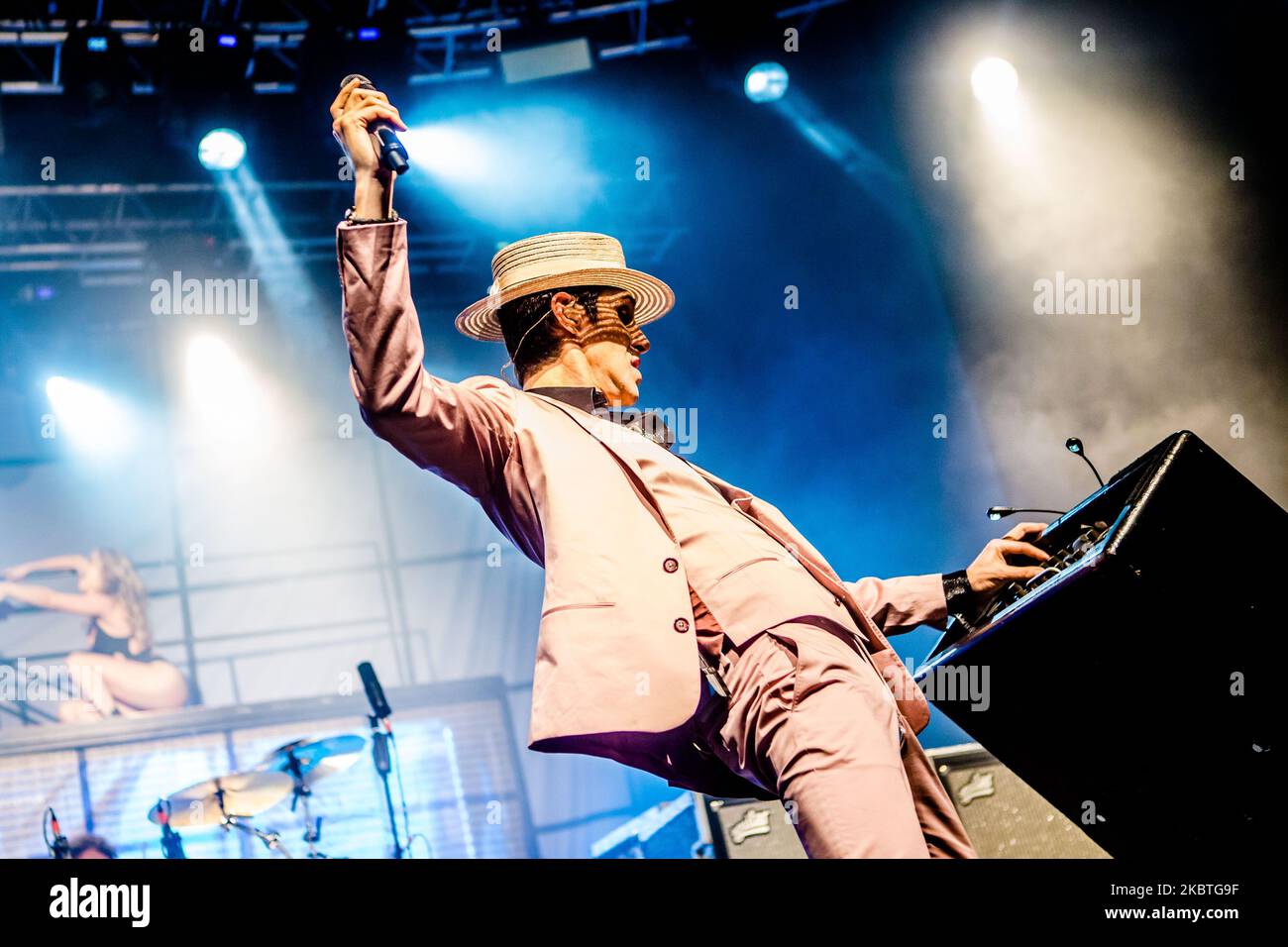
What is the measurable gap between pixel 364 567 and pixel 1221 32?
6.59 meters

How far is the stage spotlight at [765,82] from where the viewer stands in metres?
6.95

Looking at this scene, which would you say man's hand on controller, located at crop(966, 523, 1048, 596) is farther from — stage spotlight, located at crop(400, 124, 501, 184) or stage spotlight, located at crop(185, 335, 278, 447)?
stage spotlight, located at crop(185, 335, 278, 447)

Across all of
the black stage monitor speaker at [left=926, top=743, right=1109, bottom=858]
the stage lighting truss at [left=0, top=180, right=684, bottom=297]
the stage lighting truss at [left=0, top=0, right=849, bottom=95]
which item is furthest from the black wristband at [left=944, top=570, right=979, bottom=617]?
the stage lighting truss at [left=0, top=180, right=684, bottom=297]

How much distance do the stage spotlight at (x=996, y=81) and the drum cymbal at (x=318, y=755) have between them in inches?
199

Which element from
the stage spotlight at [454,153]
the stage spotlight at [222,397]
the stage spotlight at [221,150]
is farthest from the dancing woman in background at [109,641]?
the stage spotlight at [454,153]

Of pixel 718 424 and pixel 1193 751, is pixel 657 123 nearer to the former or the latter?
pixel 718 424

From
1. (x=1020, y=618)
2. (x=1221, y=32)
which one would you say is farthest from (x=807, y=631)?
(x=1221, y=32)

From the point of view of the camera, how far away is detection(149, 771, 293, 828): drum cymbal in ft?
14.9

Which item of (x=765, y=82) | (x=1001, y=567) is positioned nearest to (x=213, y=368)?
(x=765, y=82)

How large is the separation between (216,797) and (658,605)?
341cm

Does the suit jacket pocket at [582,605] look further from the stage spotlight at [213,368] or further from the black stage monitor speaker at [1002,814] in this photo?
the stage spotlight at [213,368]

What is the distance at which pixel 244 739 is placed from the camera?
7.23 metres

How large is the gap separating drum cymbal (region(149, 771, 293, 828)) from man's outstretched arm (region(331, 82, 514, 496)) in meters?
3.16
